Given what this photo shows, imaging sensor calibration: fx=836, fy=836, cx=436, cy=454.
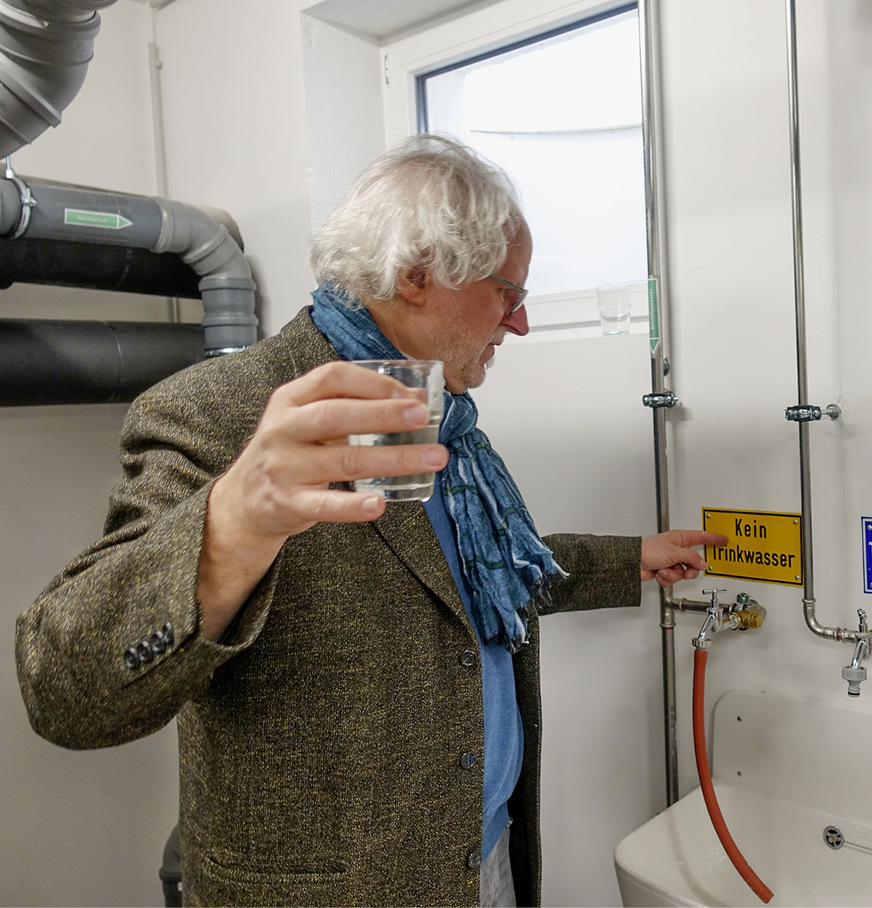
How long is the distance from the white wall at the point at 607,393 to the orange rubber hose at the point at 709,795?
0.14 m

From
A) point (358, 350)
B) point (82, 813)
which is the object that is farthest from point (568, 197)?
point (82, 813)

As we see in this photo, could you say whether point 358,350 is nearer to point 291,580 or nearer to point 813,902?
point 291,580

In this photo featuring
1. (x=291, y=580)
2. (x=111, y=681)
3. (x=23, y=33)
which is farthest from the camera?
(x=23, y=33)

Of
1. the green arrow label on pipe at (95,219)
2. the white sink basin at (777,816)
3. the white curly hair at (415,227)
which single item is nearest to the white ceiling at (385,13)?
the green arrow label on pipe at (95,219)

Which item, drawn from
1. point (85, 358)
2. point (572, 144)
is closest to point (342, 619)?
point (85, 358)

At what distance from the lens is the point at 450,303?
46.1 inches

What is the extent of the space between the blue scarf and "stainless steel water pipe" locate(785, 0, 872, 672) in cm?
46

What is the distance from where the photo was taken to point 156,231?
6.41 ft

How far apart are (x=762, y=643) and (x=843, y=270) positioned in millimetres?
670

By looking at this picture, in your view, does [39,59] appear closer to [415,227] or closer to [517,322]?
[415,227]

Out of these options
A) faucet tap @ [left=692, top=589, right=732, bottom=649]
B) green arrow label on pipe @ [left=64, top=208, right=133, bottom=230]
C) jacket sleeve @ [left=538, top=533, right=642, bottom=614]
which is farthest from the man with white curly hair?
green arrow label on pipe @ [left=64, top=208, right=133, bottom=230]

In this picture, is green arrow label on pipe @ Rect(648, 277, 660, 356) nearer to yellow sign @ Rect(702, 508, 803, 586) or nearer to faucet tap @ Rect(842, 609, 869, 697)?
yellow sign @ Rect(702, 508, 803, 586)

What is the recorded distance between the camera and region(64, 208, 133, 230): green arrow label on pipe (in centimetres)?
181

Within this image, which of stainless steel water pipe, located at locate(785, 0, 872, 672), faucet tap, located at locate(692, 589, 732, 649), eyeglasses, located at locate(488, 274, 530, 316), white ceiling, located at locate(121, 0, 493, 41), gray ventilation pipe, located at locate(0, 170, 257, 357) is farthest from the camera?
white ceiling, located at locate(121, 0, 493, 41)
